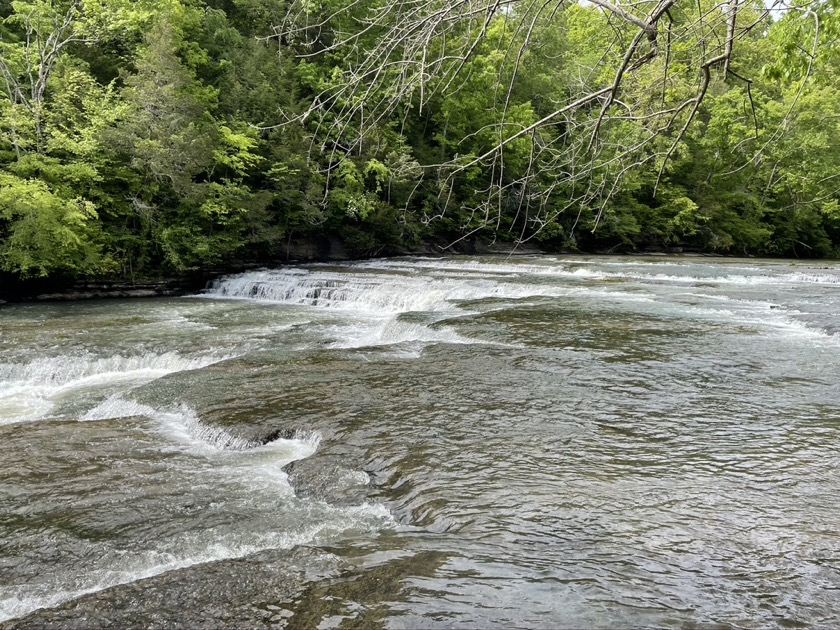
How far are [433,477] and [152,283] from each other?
1596 cm

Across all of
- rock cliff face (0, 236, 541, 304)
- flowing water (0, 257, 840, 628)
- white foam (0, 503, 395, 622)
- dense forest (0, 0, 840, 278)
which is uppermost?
dense forest (0, 0, 840, 278)

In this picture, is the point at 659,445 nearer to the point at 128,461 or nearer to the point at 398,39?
the point at 398,39

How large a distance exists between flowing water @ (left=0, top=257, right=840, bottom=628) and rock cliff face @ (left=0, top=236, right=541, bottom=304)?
592 centimetres

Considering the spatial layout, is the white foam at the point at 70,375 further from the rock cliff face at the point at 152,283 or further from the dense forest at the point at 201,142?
the rock cliff face at the point at 152,283

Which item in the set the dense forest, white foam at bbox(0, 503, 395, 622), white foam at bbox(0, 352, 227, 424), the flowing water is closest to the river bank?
the dense forest

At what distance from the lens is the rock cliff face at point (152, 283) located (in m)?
16.4

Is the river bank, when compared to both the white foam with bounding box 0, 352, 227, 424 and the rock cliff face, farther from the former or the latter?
the white foam with bounding box 0, 352, 227, 424

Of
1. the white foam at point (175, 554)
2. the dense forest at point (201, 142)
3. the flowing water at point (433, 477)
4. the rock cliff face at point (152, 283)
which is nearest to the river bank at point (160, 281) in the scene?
the rock cliff face at point (152, 283)

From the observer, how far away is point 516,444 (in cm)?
546

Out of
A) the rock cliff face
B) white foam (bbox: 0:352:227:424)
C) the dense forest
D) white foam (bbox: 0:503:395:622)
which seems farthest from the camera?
the rock cliff face

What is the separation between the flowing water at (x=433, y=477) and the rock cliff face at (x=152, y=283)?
5924 mm

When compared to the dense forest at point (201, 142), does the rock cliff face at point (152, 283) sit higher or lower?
lower

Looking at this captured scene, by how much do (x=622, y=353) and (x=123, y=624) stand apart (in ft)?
23.9

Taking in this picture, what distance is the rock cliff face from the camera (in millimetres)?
16422
